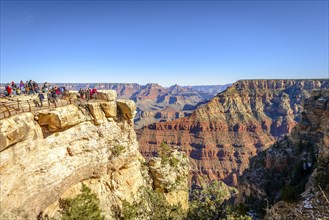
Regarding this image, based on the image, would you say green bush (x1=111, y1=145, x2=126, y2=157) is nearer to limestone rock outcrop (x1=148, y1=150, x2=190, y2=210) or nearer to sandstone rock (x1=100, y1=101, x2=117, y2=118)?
sandstone rock (x1=100, y1=101, x2=117, y2=118)

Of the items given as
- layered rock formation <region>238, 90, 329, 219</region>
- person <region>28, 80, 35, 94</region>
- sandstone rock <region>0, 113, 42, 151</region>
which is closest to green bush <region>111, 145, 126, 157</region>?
sandstone rock <region>0, 113, 42, 151</region>

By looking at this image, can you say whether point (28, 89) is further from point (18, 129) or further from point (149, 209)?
point (149, 209)

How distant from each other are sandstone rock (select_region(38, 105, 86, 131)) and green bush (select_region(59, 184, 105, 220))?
5.84 m

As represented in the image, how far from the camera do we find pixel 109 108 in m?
26.3

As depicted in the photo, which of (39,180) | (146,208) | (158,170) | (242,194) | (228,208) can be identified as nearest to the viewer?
(39,180)

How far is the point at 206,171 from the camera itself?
143375 mm

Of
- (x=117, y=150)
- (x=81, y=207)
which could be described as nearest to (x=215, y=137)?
(x=117, y=150)

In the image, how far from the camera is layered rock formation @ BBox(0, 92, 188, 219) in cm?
1680

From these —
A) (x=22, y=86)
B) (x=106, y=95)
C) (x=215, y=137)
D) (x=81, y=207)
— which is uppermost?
(x=22, y=86)

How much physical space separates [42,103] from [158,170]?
1759 cm

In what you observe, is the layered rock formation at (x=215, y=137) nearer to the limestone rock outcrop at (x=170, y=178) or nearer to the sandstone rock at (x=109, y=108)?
the limestone rock outcrop at (x=170, y=178)

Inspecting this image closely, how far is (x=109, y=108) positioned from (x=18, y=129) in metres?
10.4

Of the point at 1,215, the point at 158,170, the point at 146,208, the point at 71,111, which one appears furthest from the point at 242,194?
the point at 1,215

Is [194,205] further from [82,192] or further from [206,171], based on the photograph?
[206,171]
